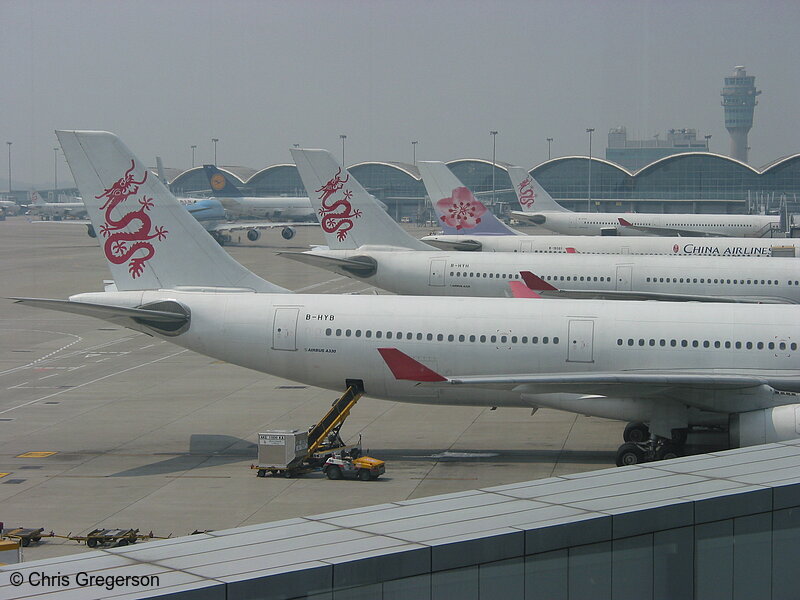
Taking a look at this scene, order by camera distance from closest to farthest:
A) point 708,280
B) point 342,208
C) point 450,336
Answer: point 450,336, point 708,280, point 342,208

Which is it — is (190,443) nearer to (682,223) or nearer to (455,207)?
(455,207)

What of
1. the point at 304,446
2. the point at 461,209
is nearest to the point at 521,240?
the point at 461,209

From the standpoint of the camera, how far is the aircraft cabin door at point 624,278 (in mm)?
46406

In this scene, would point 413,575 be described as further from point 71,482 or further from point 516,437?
point 516,437

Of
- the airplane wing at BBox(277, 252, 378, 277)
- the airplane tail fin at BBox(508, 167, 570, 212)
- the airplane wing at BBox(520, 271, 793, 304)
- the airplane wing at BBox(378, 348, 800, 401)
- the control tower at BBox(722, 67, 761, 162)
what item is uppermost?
the control tower at BBox(722, 67, 761, 162)

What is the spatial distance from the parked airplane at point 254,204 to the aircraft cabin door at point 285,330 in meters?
89.9

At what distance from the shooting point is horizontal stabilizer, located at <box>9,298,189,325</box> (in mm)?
26000

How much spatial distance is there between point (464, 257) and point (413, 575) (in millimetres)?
37641

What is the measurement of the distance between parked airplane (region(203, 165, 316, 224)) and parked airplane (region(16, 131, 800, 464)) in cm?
8772

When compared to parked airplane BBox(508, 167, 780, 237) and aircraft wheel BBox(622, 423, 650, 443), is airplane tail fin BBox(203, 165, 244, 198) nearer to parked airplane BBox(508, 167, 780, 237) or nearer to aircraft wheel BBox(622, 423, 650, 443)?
parked airplane BBox(508, 167, 780, 237)

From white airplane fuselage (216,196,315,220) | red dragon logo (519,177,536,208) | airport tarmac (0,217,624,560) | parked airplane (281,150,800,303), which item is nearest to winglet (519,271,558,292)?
parked airplane (281,150,800,303)

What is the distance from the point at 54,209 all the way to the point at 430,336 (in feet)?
360

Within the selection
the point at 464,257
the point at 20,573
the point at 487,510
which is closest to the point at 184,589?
the point at 20,573

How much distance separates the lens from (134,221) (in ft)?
97.3
